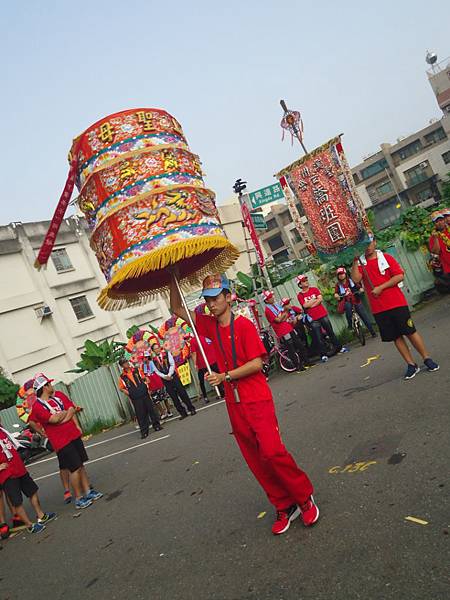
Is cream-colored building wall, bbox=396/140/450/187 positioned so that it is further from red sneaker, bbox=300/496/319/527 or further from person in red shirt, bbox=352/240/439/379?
red sneaker, bbox=300/496/319/527

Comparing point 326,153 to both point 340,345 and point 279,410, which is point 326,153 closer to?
point 340,345

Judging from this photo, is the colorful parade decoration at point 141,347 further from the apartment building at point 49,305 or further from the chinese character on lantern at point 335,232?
the apartment building at point 49,305

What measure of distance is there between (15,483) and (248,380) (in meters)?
4.74

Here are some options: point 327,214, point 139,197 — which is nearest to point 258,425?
point 139,197

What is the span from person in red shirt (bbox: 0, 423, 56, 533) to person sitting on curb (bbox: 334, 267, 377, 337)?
7.09 m

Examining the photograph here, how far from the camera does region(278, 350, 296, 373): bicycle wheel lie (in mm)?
10730

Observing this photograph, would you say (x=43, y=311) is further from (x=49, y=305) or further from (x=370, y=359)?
(x=370, y=359)

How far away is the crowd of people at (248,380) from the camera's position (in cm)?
353

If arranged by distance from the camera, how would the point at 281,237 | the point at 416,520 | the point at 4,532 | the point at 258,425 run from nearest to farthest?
the point at 416,520
the point at 258,425
the point at 4,532
the point at 281,237

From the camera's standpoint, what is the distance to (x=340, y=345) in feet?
34.6

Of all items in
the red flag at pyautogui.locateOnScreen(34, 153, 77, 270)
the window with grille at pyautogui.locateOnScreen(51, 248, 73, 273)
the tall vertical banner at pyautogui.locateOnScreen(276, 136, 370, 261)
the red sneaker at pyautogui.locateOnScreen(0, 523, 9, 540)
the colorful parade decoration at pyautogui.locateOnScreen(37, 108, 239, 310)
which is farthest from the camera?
the window with grille at pyautogui.locateOnScreen(51, 248, 73, 273)

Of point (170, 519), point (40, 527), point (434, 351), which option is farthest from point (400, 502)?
point (40, 527)

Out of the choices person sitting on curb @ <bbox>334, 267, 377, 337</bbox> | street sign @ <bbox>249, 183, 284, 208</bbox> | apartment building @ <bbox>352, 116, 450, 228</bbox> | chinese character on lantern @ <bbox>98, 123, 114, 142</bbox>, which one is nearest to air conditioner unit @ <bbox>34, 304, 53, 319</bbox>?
street sign @ <bbox>249, 183, 284, 208</bbox>

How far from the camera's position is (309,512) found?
351 cm
